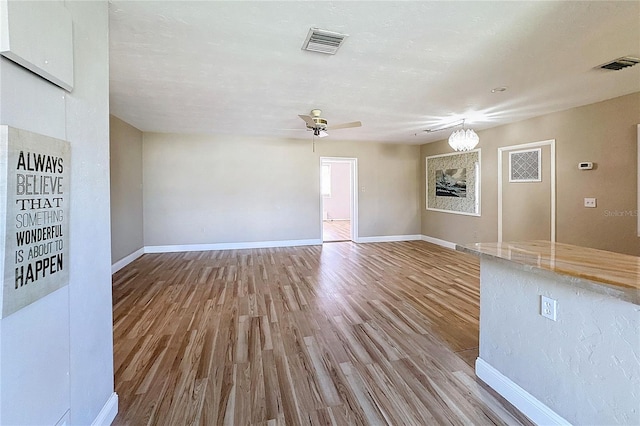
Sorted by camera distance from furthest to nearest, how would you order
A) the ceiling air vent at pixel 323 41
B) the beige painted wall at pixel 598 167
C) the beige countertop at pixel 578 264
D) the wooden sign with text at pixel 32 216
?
the beige painted wall at pixel 598 167, the ceiling air vent at pixel 323 41, the beige countertop at pixel 578 264, the wooden sign with text at pixel 32 216

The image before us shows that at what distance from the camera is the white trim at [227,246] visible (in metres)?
6.45

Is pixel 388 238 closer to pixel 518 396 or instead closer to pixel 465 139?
pixel 465 139

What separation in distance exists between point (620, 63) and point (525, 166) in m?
2.42

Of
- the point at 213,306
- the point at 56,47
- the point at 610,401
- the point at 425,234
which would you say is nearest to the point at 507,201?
the point at 425,234

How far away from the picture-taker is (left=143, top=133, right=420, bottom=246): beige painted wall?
639cm

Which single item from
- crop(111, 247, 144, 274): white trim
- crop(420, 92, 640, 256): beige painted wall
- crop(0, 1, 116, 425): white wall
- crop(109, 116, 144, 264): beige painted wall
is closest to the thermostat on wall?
crop(420, 92, 640, 256): beige painted wall

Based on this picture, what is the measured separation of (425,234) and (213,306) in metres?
6.01

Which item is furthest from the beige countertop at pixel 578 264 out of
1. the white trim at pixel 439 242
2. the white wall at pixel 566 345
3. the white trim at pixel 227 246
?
the white trim at pixel 227 246

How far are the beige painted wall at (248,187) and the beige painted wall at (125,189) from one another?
13.1 inches

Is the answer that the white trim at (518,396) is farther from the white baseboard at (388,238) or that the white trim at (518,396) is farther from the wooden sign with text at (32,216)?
the white baseboard at (388,238)

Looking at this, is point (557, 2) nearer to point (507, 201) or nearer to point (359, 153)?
point (507, 201)

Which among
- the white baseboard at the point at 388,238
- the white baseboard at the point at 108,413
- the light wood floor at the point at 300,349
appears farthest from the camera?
the white baseboard at the point at 388,238

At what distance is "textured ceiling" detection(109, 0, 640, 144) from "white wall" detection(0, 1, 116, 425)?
2.52ft

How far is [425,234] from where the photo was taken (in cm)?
784
